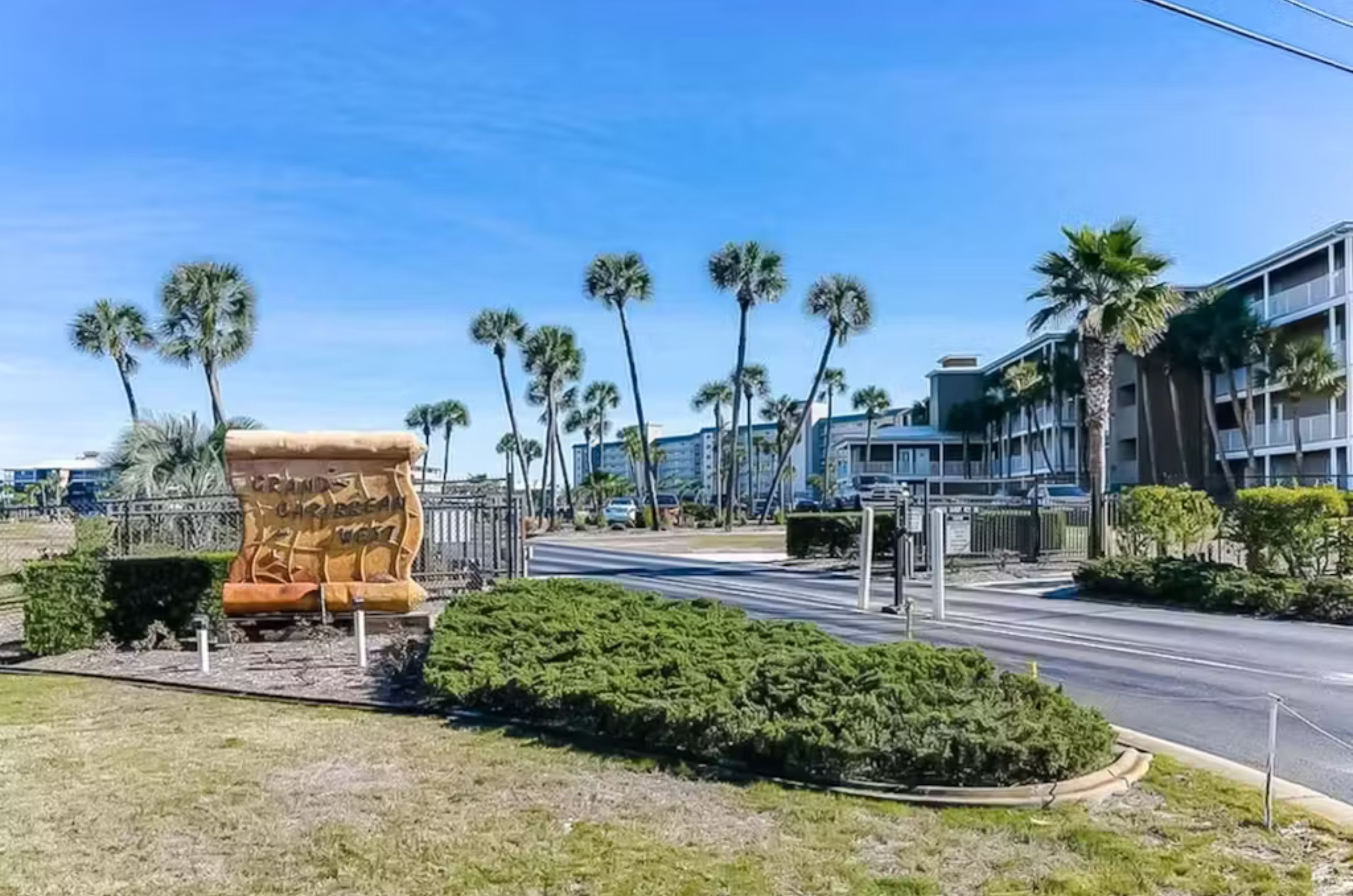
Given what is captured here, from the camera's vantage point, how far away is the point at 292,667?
38.4 feet

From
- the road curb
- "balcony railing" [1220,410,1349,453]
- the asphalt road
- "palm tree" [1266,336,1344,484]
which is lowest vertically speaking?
the asphalt road

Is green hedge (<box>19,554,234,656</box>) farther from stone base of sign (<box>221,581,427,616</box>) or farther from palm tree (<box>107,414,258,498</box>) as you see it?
palm tree (<box>107,414,258,498</box>)

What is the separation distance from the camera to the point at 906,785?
6430 mm

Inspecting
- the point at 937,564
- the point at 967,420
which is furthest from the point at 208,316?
the point at 967,420

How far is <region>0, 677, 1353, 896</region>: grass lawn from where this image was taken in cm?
508

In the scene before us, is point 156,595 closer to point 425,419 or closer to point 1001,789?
point 1001,789

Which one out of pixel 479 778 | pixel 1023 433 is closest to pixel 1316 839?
pixel 479 778

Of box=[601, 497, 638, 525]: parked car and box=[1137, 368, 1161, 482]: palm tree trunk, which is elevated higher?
box=[1137, 368, 1161, 482]: palm tree trunk

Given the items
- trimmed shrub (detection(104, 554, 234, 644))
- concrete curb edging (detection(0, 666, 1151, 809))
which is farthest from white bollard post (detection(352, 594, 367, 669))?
concrete curb edging (detection(0, 666, 1151, 809))

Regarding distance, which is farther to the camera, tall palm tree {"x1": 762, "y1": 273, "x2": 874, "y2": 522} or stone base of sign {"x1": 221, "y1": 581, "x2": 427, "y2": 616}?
tall palm tree {"x1": 762, "y1": 273, "x2": 874, "y2": 522}

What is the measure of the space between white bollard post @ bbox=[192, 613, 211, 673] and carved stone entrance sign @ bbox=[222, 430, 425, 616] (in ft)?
7.17

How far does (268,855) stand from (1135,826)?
4395 millimetres

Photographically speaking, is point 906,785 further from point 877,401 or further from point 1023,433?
point 877,401

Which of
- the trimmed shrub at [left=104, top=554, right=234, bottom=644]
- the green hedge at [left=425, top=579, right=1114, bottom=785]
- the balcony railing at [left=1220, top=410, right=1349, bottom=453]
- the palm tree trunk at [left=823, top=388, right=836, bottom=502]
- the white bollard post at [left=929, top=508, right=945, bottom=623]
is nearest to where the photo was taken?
the green hedge at [left=425, top=579, right=1114, bottom=785]
